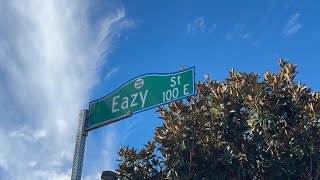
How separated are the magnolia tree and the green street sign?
285cm

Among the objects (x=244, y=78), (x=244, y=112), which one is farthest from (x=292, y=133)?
(x=244, y=78)

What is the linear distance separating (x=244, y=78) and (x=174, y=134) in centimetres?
200

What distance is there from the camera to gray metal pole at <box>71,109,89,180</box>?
487cm

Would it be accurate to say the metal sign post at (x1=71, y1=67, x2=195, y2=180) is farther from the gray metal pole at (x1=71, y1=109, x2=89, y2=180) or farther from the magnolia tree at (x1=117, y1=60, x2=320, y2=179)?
the magnolia tree at (x1=117, y1=60, x2=320, y2=179)

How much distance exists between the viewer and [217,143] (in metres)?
8.12

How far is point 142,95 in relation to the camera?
5285 mm

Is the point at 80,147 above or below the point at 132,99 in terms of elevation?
below

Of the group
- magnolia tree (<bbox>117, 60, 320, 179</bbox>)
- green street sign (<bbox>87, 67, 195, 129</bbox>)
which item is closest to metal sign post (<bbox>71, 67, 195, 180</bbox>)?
green street sign (<bbox>87, 67, 195, 129</bbox>)

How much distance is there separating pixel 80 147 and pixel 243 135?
4.08m

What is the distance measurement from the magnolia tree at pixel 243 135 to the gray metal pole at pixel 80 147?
2977mm

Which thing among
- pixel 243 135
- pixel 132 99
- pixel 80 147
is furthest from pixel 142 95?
pixel 243 135

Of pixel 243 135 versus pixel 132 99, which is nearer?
pixel 132 99

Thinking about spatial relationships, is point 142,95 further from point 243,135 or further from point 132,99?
point 243,135

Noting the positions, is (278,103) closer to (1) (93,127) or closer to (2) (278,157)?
(2) (278,157)
